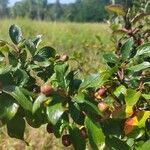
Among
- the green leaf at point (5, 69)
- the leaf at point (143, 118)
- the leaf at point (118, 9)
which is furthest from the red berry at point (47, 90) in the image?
the leaf at point (118, 9)

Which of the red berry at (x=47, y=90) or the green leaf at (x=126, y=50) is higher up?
the green leaf at (x=126, y=50)

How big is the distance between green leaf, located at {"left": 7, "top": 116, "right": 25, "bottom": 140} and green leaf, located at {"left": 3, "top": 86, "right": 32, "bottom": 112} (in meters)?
0.07

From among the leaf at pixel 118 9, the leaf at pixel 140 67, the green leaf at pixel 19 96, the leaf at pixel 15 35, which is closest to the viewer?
the green leaf at pixel 19 96

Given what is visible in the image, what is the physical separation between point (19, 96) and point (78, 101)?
0.40 ft

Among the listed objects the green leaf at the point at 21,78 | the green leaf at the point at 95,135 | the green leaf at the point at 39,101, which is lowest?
the green leaf at the point at 95,135

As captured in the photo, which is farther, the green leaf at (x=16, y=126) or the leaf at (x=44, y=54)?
the leaf at (x=44, y=54)

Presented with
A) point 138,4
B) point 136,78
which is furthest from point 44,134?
point 136,78

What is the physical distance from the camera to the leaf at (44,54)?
1259 mm

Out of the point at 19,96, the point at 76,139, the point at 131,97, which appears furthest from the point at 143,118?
the point at 19,96

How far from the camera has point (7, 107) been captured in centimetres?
107

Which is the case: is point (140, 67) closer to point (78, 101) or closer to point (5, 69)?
point (78, 101)

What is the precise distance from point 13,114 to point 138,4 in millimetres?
1594

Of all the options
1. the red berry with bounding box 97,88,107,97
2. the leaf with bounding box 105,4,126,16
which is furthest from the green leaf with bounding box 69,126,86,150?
the leaf with bounding box 105,4,126,16

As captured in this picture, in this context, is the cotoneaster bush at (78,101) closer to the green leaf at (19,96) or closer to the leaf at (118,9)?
the green leaf at (19,96)
